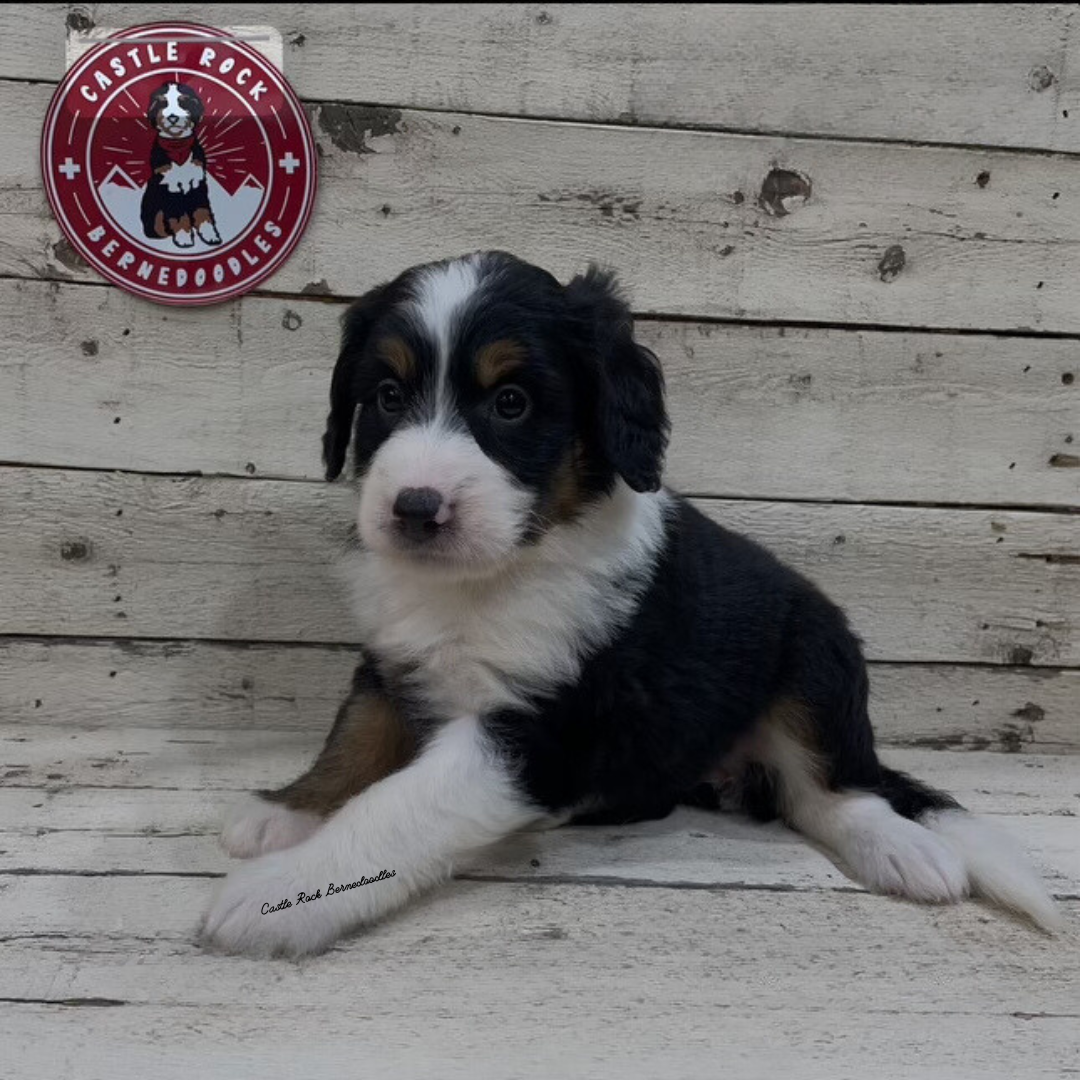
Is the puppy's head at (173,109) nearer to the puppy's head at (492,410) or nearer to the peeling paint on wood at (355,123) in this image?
the peeling paint on wood at (355,123)

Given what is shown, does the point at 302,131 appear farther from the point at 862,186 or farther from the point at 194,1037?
the point at 194,1037

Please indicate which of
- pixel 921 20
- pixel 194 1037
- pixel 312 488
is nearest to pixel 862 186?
pixel 921 20

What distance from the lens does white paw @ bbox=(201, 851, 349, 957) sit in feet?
5.62

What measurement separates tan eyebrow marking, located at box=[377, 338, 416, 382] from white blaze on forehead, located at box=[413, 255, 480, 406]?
5cm

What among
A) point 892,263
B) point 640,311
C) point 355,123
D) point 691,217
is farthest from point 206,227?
point 892,263

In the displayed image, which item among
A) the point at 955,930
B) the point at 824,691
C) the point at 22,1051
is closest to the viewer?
the point at 22,1051

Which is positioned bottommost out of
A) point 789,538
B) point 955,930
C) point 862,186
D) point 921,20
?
point 955,930

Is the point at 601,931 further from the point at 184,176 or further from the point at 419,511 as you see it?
the point at 184,176

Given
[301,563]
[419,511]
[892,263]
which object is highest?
[892,263]

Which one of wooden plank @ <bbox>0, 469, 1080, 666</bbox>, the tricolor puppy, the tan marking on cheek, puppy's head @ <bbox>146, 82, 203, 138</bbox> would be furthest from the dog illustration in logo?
the tan marking on cheek

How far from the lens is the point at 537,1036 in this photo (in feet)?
5.11

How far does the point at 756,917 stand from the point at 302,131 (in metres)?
2.07

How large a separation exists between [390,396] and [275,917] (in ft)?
3.04

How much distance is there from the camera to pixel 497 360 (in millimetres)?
1881
